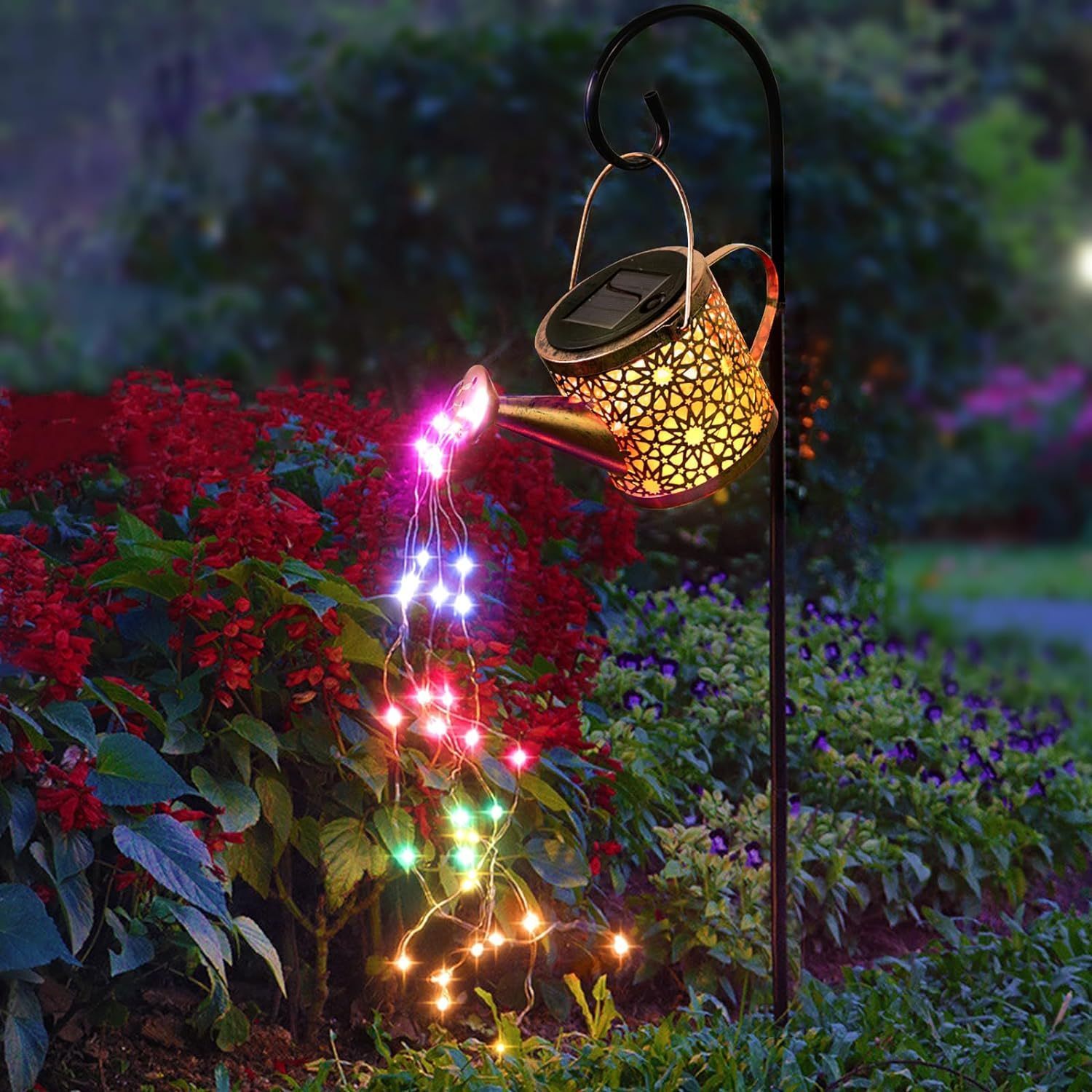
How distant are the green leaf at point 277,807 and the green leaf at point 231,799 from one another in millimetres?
40

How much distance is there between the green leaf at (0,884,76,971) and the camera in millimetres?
1595

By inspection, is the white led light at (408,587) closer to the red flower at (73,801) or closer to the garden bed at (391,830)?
the garden bed at (391,830)

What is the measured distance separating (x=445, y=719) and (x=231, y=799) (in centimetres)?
31

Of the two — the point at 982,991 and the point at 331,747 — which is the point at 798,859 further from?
the point at 331,747

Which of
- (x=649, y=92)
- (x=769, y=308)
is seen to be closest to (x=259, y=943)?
(x=769, y=308)

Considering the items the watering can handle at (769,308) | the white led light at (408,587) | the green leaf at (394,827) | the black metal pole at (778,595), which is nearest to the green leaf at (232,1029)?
the green leaf at (394,827)

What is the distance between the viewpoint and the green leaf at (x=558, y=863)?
2082 millimetres

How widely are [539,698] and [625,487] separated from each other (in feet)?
1.69

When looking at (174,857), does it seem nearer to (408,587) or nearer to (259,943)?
(259,943)

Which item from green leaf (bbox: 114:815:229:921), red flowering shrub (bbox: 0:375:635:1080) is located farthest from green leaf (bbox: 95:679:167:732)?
green leaf (bbox: 114:815:229:921)

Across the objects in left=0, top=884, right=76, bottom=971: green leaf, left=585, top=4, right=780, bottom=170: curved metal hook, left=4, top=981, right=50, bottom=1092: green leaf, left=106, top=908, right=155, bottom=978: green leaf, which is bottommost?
left=4, top=981, right=50, bottom=1092: green leaf

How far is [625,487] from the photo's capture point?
2018mm

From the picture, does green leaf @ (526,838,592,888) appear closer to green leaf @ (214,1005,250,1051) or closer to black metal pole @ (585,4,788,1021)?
black metal pole @ (585,4,788,1021)

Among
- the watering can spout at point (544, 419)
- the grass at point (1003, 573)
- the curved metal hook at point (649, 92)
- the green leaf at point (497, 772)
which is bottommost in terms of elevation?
the green leaf at point (497, 772)
